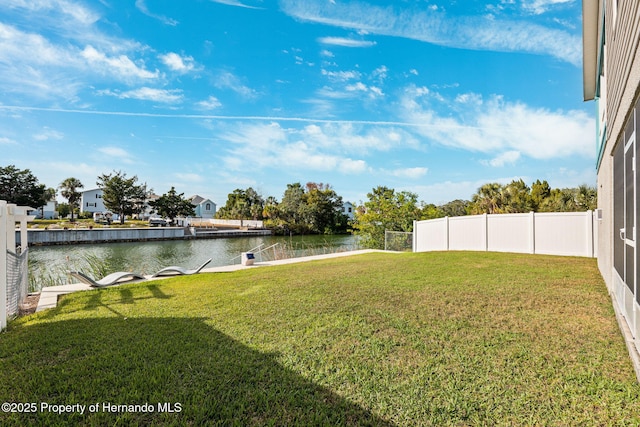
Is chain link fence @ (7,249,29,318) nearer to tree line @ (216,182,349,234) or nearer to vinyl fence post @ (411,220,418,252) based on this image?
vinyl fence post @ (411,220,418,252)

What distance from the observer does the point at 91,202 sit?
203 ft

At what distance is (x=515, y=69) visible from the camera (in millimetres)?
12375

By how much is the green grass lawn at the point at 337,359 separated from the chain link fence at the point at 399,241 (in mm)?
10416

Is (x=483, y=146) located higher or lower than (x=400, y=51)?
lower

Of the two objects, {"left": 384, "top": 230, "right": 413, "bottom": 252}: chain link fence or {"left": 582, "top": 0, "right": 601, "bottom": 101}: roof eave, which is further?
{"left": 384, "top": 230, "right": 413, "bottom": 252}: chain link fence

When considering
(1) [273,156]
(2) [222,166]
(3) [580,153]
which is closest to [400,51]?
(3) [580,153]

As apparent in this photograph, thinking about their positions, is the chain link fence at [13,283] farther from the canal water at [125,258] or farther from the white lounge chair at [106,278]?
the canal water at [125,258]

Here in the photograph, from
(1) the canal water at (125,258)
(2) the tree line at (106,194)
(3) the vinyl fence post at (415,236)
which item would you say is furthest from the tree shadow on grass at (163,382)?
(2) the tree line at (106,194)

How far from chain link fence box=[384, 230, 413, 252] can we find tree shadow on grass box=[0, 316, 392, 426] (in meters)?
13.6

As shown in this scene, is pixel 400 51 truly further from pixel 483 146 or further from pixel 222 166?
pixel 222 166

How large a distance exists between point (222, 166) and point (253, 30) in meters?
17.5

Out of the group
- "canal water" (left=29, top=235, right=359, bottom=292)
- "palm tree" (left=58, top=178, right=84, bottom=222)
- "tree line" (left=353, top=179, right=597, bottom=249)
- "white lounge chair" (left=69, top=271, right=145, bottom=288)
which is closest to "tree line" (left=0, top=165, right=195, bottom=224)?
"palm tree" (left=58, top=178, right=84, bottom=222)

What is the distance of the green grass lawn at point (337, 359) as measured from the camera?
2.39 m

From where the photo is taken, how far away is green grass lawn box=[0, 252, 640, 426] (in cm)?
239
